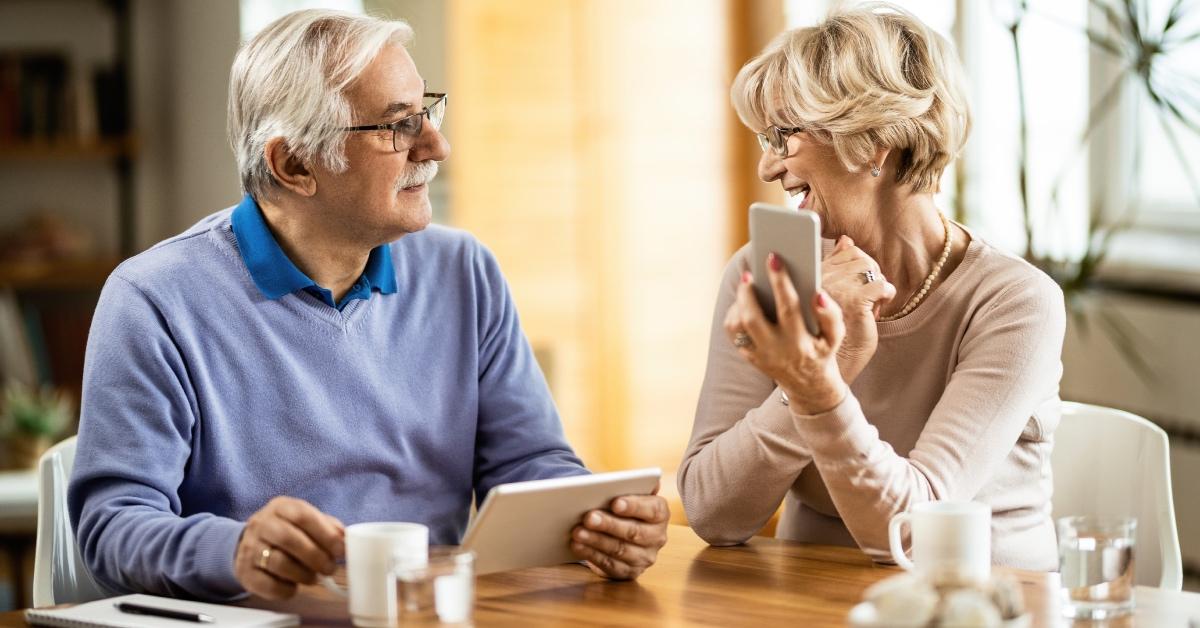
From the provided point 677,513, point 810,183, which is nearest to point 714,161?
point 677,513

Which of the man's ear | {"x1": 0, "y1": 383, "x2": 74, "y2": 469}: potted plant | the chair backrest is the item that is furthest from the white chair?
{"x1": 0, "y1": 383, "x2": 74, "y2": 469}: potted plant

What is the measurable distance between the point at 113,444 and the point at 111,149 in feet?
14.1

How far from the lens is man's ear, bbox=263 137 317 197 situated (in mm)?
1850

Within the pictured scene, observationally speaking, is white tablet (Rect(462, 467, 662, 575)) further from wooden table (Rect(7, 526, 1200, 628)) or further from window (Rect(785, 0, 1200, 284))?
window (Rect(785, 0, 1200, 284))

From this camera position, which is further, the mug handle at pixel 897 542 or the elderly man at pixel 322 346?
the elderly man at pixel 322 346

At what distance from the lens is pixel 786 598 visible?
1473mm

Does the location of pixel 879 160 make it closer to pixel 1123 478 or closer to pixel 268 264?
pixel 1123 478

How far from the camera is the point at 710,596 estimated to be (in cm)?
150

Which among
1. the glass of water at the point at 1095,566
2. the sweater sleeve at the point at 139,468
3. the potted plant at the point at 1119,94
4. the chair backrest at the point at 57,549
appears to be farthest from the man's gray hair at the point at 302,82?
the potted plant at the point at 1119,94

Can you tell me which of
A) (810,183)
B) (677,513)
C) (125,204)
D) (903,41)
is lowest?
(677,513)

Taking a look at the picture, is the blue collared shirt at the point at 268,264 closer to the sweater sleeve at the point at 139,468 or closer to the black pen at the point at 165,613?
the sweater sleeve at the point at 139,468

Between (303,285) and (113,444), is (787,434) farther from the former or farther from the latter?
(113,444)

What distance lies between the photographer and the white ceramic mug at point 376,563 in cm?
135

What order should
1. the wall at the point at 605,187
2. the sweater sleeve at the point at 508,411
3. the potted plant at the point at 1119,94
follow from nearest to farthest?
the sweater sleeve at the point at 508,411
the potted plant at the point at 1119,94
the wall at the point at 605,187
